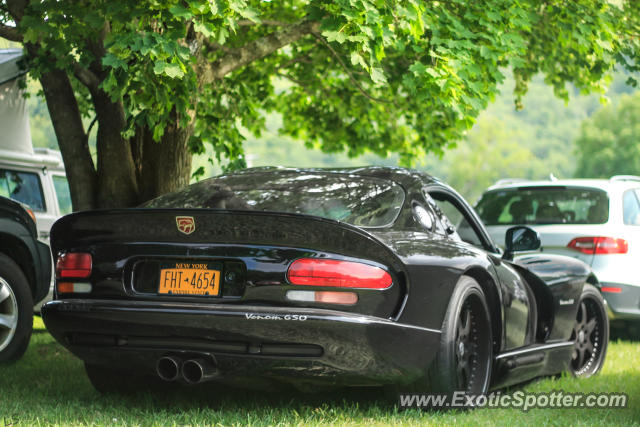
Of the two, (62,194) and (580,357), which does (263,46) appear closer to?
(62,194)

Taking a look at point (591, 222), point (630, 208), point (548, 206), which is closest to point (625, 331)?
point (630, 208)

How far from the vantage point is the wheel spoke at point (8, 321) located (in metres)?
6.60

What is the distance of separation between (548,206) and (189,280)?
235 inches

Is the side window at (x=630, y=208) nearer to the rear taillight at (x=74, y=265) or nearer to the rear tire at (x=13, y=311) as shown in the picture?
the rear tire at (x=13, y=311)

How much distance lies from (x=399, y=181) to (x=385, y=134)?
8515 mm

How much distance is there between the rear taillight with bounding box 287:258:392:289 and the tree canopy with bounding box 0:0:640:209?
228 cm

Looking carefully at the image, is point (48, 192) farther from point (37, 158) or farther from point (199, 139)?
point (199, 139)

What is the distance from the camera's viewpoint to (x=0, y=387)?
227 inches

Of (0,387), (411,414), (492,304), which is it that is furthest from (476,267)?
(0,387)

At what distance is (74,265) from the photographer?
4.74m

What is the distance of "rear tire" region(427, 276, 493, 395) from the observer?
464 cm

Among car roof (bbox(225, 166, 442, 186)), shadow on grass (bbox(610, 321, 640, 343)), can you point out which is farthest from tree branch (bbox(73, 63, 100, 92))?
shadow on grass (bbox(610, 321, 640, 343))

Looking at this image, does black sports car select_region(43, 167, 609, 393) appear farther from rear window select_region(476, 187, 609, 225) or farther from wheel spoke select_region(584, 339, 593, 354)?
rear window select_region(476, 187, 609, 225)

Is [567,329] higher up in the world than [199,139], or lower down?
lower down
